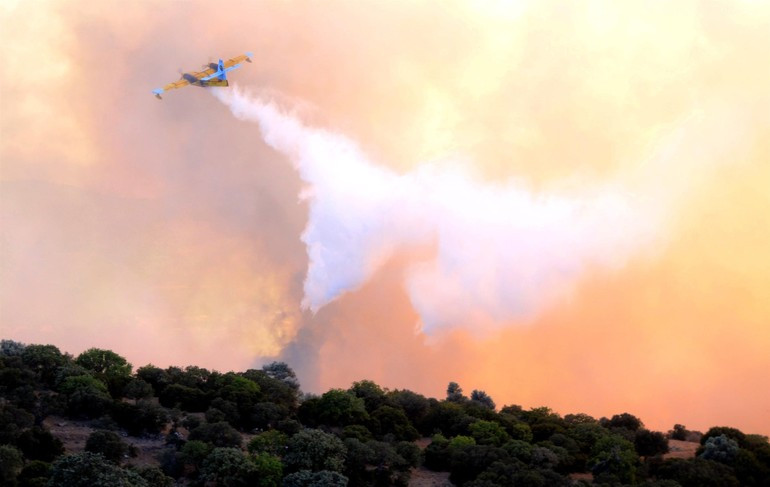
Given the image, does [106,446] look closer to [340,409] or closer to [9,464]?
[9,464]

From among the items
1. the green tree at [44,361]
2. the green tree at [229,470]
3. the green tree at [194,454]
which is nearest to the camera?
the green tree at [229,470]

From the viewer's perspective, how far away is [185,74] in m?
101

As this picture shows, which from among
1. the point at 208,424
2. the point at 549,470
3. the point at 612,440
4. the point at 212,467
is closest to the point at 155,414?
the point at 208,424

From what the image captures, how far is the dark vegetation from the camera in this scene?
6569 cm

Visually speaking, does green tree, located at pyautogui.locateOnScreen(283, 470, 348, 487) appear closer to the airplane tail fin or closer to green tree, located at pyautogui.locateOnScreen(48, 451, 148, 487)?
green tree, located at pyautogui.locateOnScreen(48, 451, 148, 487)

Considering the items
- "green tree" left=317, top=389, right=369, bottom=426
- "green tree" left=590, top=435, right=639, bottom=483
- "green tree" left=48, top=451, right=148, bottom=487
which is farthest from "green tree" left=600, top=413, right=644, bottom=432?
"green tree" left=48, top=451, right=148, bottom=487

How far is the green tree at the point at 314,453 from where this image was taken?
2667 inches

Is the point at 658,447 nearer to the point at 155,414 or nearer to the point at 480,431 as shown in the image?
the point at 480,431

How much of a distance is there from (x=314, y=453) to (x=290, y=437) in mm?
6217

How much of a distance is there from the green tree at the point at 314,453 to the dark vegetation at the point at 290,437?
0.10m

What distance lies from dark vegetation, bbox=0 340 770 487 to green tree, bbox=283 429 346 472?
10cm

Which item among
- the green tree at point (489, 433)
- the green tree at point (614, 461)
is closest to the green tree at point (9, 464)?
the green tree at point (489, 433)

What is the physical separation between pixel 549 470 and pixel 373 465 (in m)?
13.5

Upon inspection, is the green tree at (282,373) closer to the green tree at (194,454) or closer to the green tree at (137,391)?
the green tree at (137,391)
